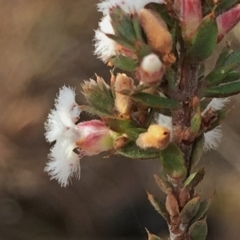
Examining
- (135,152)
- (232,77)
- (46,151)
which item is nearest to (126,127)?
(135,152)

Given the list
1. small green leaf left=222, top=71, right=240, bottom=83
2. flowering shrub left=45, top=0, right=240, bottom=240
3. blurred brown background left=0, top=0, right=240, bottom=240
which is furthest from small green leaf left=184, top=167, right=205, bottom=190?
blurred brown background left=0, top=0, right=240, bottom=240

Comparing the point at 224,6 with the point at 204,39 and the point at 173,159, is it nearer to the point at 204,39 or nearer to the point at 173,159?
the point at 204,39

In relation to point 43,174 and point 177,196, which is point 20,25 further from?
point 177,196

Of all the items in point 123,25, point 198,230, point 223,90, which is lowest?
point 198,230

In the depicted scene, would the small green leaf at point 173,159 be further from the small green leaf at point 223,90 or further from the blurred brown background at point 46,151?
the blurred brown background at point 46,151

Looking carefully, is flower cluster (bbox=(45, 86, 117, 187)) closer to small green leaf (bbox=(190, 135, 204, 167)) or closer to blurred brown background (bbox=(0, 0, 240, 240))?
small green leaf (bbox=(190, 135, 204, 167))

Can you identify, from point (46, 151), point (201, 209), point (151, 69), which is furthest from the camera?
point (46, 151)
